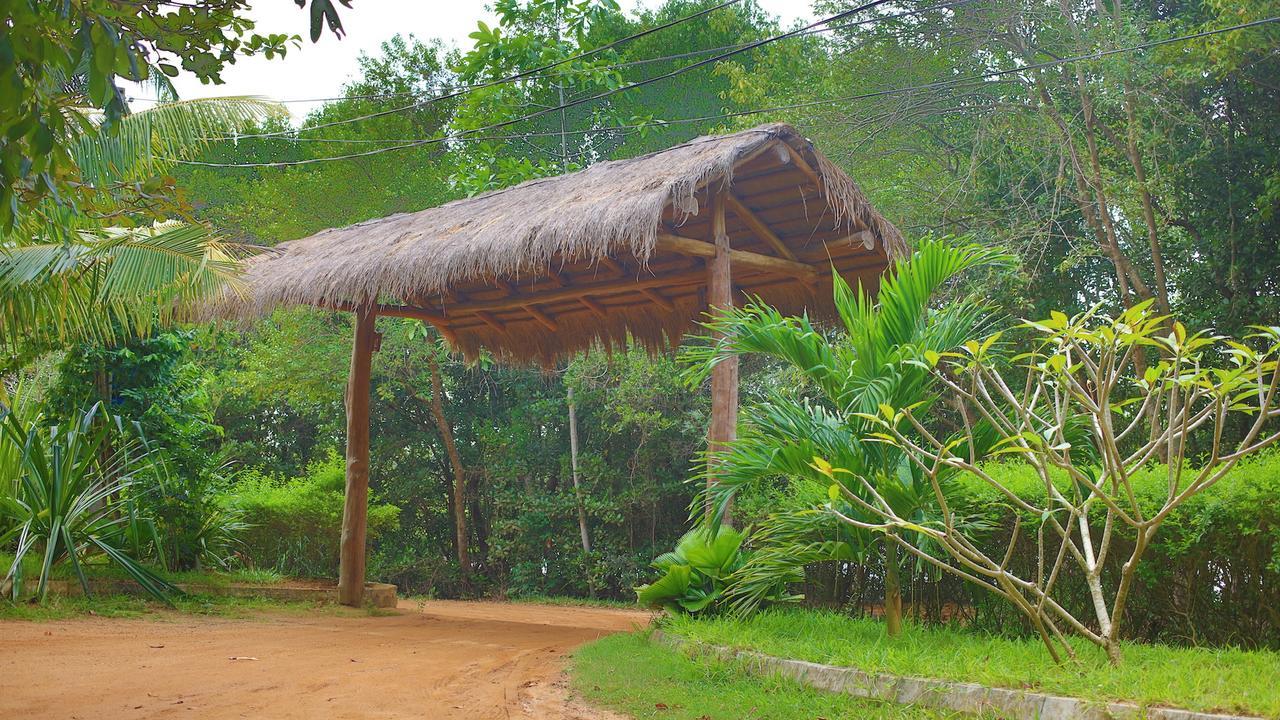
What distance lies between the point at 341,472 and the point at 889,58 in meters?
7.47

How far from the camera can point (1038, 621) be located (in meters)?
3.87

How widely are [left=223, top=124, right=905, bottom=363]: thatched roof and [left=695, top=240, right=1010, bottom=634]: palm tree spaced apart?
118 centimetres

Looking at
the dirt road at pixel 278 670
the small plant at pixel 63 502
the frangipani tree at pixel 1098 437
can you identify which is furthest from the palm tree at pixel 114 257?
the frangipani tree at pixel 1098 437

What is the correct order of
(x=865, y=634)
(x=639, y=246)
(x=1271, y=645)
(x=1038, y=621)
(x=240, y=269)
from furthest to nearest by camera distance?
(x=240, y=269) → (x=639, y=246) → (x=865, y=634) → (x=1271, y=645) → (x=1038, y=621)

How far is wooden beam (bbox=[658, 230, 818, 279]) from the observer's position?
6574mm

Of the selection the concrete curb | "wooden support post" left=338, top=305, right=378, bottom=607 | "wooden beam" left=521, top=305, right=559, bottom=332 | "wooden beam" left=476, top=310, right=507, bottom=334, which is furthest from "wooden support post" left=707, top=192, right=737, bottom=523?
"wooden support post" left=338, top=305, right=378, bottom=607

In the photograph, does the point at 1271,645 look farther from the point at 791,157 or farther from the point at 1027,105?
the point at 1027,105

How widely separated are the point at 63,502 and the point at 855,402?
5874mm

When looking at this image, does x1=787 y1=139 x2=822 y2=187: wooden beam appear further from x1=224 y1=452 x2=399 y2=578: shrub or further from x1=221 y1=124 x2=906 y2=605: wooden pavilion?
x1=224 y1=452 x2=399 y2=578: shrub

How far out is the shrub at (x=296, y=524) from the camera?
408 inches

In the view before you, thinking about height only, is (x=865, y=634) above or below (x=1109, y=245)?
below

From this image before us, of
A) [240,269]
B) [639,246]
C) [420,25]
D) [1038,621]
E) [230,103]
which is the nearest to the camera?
[1038,621]

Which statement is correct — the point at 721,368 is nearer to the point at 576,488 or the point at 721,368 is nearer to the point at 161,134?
the point at 161,134

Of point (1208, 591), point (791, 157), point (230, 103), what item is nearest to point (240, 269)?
point (230, 103)
